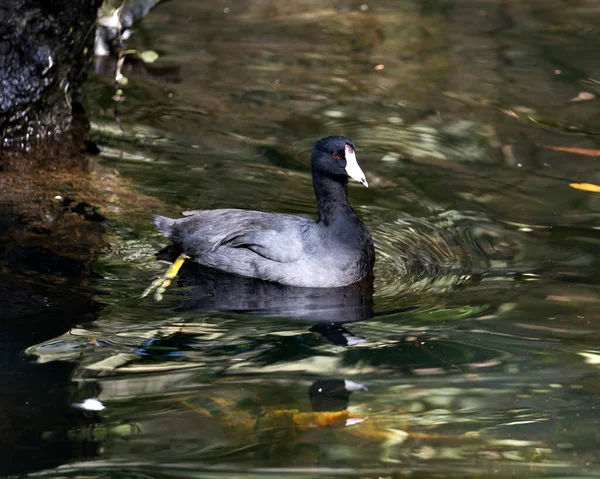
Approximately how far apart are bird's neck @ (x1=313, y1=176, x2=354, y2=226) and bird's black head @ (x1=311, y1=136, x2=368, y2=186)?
1.4 inches

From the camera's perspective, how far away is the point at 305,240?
5.11 metres

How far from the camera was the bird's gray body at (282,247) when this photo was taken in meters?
5.03

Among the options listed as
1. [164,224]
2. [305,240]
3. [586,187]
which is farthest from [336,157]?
[586,187]

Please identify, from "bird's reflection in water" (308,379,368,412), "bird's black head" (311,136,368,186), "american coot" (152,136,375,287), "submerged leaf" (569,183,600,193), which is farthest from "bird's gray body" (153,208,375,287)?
"submerged leaf" (569,183,600,193)

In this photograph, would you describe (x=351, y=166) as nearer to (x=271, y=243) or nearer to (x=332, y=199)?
(x=332, y=199)

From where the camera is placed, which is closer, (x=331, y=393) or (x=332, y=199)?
(x=331, y=393)

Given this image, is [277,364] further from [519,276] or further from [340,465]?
[519,276]

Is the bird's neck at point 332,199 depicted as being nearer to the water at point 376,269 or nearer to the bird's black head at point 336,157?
the bird's black head at point 336,157

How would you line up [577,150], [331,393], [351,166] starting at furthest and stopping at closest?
[577,150]
[351,166]
[331,393]

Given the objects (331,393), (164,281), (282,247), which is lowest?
(331,393)

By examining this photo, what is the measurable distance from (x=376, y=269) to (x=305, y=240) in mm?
449

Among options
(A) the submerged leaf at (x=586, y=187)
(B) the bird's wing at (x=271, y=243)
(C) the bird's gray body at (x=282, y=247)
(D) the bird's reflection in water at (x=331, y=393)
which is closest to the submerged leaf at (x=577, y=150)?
(A) the submerged leaf at (x=586, y=187)

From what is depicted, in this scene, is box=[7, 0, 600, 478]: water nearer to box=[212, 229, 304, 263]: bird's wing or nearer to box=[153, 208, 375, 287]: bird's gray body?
box=[153, 208, 375, 287]: bird's gray body

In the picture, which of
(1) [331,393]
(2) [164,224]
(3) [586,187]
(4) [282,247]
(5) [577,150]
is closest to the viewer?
(1) [331,393]
